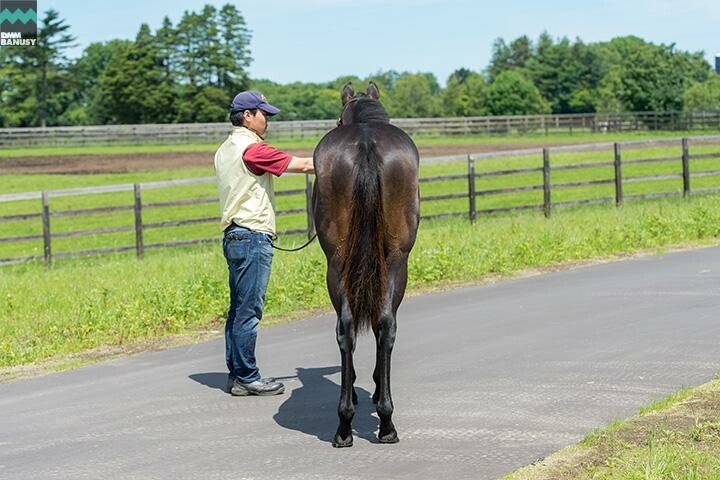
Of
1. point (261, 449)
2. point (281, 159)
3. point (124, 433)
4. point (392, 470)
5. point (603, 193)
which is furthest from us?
point (603, 193)

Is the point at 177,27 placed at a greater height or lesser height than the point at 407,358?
greater

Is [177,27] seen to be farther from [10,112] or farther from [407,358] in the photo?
[407,358]

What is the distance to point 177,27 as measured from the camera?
90.1 meters

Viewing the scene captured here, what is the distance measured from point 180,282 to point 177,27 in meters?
80.0

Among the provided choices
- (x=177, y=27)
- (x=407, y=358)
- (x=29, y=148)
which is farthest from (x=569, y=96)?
(x=407, y=358)

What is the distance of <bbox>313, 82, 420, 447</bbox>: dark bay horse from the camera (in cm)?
637

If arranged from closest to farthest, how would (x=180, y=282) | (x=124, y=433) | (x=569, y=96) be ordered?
(x=124, y=433) → (x=180, y=282) → (x=569, y=96)

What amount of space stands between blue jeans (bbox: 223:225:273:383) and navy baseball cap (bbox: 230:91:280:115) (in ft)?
2.69

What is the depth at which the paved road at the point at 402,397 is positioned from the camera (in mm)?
6012

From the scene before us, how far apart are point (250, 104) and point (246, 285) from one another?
1.24 metres

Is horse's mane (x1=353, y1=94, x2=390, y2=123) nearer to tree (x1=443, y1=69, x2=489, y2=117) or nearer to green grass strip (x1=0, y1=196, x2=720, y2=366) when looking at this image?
green grass strip (x1=0, y1=196, x2=720, y2=366)

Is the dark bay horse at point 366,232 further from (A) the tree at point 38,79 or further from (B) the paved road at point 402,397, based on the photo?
(A) the tree at point 38,79

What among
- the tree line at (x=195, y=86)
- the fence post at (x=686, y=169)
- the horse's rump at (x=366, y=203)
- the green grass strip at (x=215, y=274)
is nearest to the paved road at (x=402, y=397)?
the horse's rump at (x=366, y=203)

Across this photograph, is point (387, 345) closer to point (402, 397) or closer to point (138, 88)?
point (402, 397)
